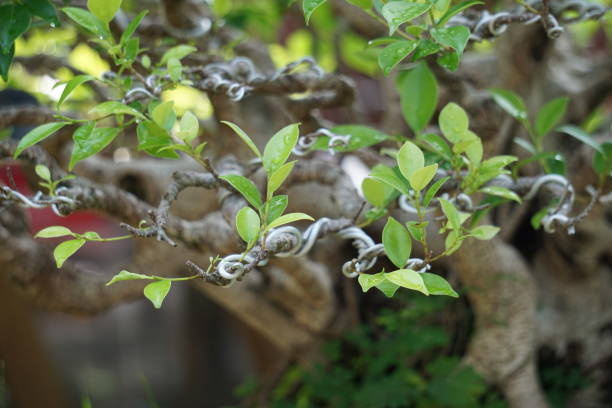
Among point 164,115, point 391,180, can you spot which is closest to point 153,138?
point 164,115

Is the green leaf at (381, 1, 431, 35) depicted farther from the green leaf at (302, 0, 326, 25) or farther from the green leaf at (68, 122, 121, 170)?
the green leaf at (68, 122, 121, 170)

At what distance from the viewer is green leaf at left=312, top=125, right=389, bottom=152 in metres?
0.79

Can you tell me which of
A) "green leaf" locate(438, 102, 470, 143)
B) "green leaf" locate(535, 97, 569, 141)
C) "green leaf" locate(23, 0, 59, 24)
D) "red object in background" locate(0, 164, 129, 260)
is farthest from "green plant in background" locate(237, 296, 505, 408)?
"red object in background" locate(0, 164, 129, 260)

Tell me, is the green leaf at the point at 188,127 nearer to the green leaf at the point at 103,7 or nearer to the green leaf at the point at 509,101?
the green leaf at the point at 103,7

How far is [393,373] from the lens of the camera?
1.38 metres

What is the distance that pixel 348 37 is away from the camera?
208cm

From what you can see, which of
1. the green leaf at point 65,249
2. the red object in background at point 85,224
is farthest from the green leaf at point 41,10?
the red object in background at point 85,224

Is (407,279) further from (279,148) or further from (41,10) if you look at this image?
(41,10)

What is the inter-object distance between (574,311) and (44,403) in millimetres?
1842

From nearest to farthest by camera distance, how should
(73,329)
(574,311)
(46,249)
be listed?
(46,249) < (574,311) < (73,329)

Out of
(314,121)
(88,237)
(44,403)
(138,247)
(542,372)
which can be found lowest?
(44,403)

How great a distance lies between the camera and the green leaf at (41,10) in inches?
28.5

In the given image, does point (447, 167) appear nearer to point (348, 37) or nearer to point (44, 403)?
point (348, 37)

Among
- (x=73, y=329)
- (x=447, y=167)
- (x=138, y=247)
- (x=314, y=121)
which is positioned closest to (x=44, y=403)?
(x=138, y=247)
